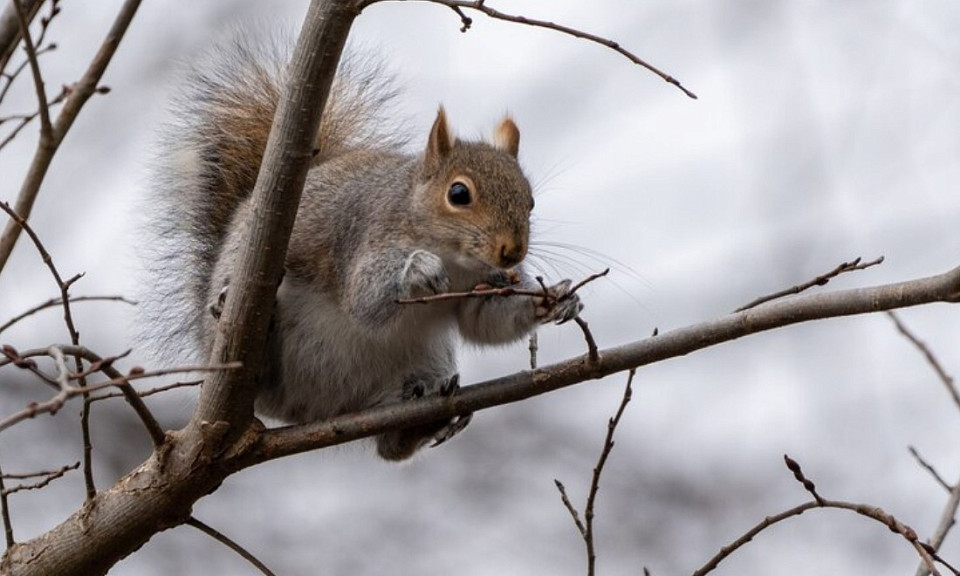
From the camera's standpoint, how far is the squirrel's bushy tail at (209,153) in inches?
133

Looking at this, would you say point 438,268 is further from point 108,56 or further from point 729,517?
point 729,517

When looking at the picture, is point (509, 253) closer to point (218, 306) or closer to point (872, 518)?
point (218, 306)

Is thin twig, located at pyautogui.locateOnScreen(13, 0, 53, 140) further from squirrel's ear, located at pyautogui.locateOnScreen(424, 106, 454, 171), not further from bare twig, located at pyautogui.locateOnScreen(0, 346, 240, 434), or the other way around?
squirrel's ear, located at pyautogui.locateOnScreen(424, 106, 454, 171)

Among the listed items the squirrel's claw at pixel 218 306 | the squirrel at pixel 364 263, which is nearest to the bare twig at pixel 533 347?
the squirrel at pixel 364 263

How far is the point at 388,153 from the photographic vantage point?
361cm

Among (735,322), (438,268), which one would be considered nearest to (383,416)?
(438,268)

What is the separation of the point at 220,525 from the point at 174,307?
199 cm

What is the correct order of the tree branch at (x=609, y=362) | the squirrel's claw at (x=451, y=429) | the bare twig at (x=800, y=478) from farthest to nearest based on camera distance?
the squirrel's claw at (x=451, y=429)
the bare twig at (x=800, y=478)
the tree branch at (x=609, y=362)

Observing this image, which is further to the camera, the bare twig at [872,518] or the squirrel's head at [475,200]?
the squirrel's head at [475,200]

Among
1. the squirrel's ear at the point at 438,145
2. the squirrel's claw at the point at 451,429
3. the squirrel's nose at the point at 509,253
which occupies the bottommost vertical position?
the squirrel's claw at the point at 451,429

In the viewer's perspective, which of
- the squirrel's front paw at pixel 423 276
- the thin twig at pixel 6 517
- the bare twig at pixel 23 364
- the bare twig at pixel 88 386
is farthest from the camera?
the squirrel's front paw at pixel 423 276

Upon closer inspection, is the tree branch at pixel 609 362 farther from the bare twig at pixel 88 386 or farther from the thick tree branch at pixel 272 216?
the bare twig at pixel 88 386

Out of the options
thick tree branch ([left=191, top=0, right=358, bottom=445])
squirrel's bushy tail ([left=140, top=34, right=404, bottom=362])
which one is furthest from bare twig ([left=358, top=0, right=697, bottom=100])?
squirrel's bushy tail ([left=140, top=34, right=404, bottom=362])

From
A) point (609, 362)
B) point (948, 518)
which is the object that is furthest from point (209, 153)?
point (948, 518)
